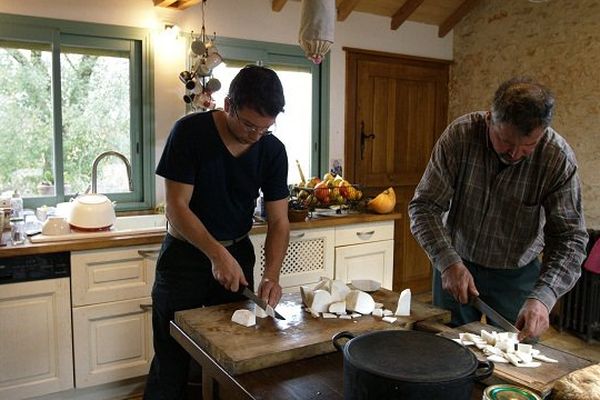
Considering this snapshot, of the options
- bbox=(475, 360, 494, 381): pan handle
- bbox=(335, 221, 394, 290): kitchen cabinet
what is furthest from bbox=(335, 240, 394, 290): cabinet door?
bbox=(475, 360, 494, 381): pan handle

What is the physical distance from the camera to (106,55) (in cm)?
316

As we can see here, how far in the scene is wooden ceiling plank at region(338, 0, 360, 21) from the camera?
381 cm

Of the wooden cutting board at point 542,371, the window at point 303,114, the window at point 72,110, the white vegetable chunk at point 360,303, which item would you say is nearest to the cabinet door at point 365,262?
the window at point 303,114

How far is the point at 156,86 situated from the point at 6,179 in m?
0.96

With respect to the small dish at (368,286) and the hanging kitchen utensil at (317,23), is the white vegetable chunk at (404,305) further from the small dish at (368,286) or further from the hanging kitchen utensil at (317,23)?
the hanging kitchen utensil at (317,23)

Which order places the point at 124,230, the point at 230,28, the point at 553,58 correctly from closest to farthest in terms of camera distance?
1. the point at 124,230
2. the point at 230,28
3. the point at 553,58

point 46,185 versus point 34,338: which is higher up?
point 46,185

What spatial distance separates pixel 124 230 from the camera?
2738mm

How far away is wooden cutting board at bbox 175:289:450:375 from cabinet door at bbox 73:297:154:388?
1190mm

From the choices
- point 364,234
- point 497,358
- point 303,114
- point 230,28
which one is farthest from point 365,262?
point 497,358

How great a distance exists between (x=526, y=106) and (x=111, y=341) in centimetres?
211

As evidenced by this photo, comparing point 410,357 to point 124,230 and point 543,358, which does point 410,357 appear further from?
point 124,230

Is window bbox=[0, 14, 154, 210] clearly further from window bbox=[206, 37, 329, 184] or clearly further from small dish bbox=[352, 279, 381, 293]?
small dish bbox=[352, 279, 381, 293]

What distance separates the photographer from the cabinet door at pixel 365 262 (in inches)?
126
